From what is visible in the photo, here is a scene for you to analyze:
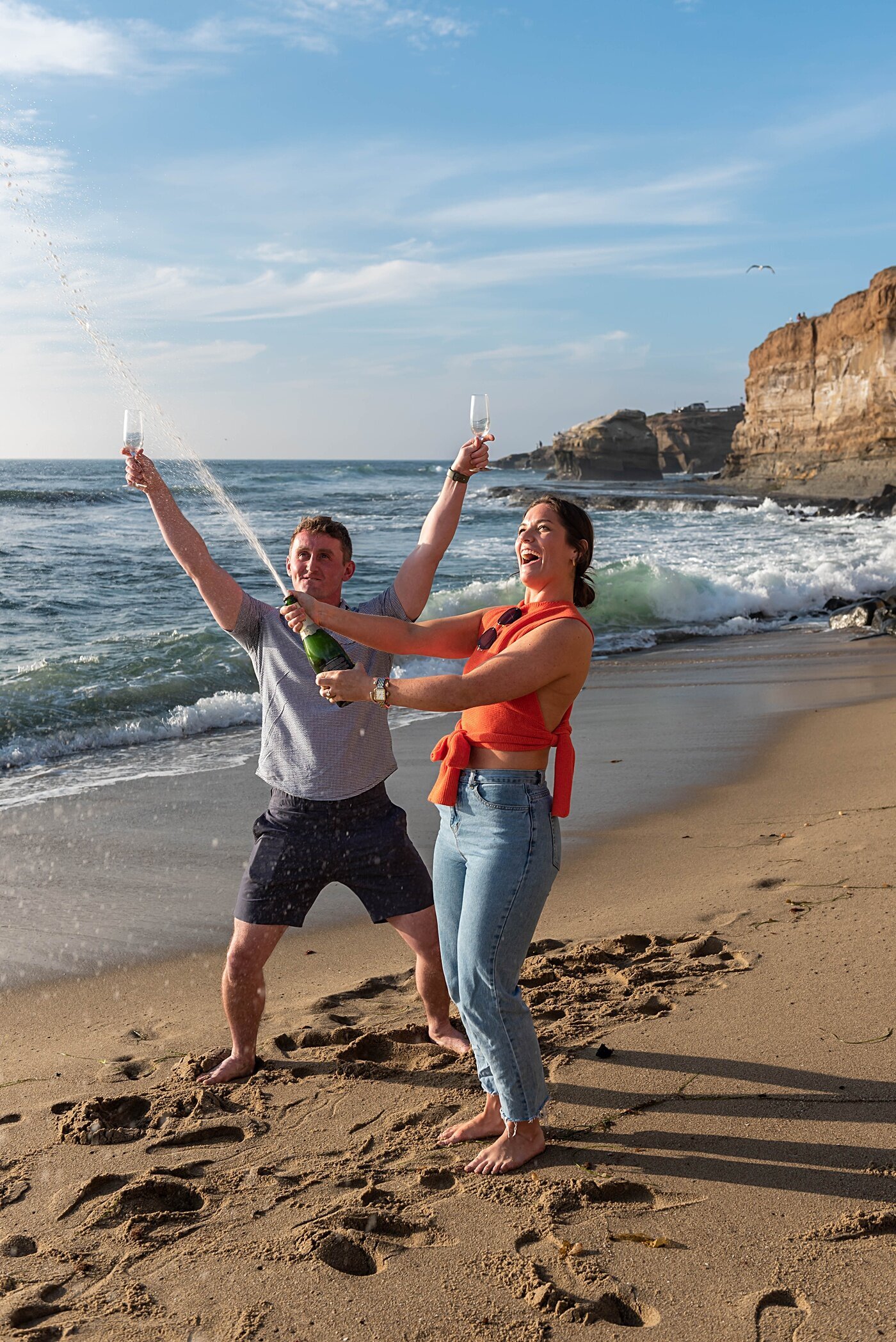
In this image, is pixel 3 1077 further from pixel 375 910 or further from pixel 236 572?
pixel 236 572

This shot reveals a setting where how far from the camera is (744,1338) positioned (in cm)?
227

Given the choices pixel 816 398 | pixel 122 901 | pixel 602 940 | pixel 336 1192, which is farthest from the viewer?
pixel 816 398

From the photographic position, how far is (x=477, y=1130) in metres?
3.19

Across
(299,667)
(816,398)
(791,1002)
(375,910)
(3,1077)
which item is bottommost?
(3,1077)

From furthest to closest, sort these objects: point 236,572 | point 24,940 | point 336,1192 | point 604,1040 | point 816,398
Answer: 1. point 816,398
2. point 236,572
3. point 24,940
4. point 604,1040
5. point 336,1192

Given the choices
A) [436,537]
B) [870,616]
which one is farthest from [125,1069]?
[870,616]

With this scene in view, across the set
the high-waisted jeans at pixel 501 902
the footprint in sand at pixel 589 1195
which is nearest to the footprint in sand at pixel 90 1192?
the high-waisted jeans at pixel 501 902

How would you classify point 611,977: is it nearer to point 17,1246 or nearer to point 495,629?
point 495,629

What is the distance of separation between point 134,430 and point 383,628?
49.4 inches

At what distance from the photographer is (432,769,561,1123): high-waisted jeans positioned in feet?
9.53

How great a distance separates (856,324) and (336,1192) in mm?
49673

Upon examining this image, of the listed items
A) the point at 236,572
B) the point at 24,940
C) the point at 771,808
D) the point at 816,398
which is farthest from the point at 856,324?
the point at 24,940

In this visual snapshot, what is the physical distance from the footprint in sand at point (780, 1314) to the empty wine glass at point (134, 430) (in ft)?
10.5

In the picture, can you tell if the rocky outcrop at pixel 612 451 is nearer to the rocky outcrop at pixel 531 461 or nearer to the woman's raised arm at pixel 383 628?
the rocky outcrop at pixel 531 461
